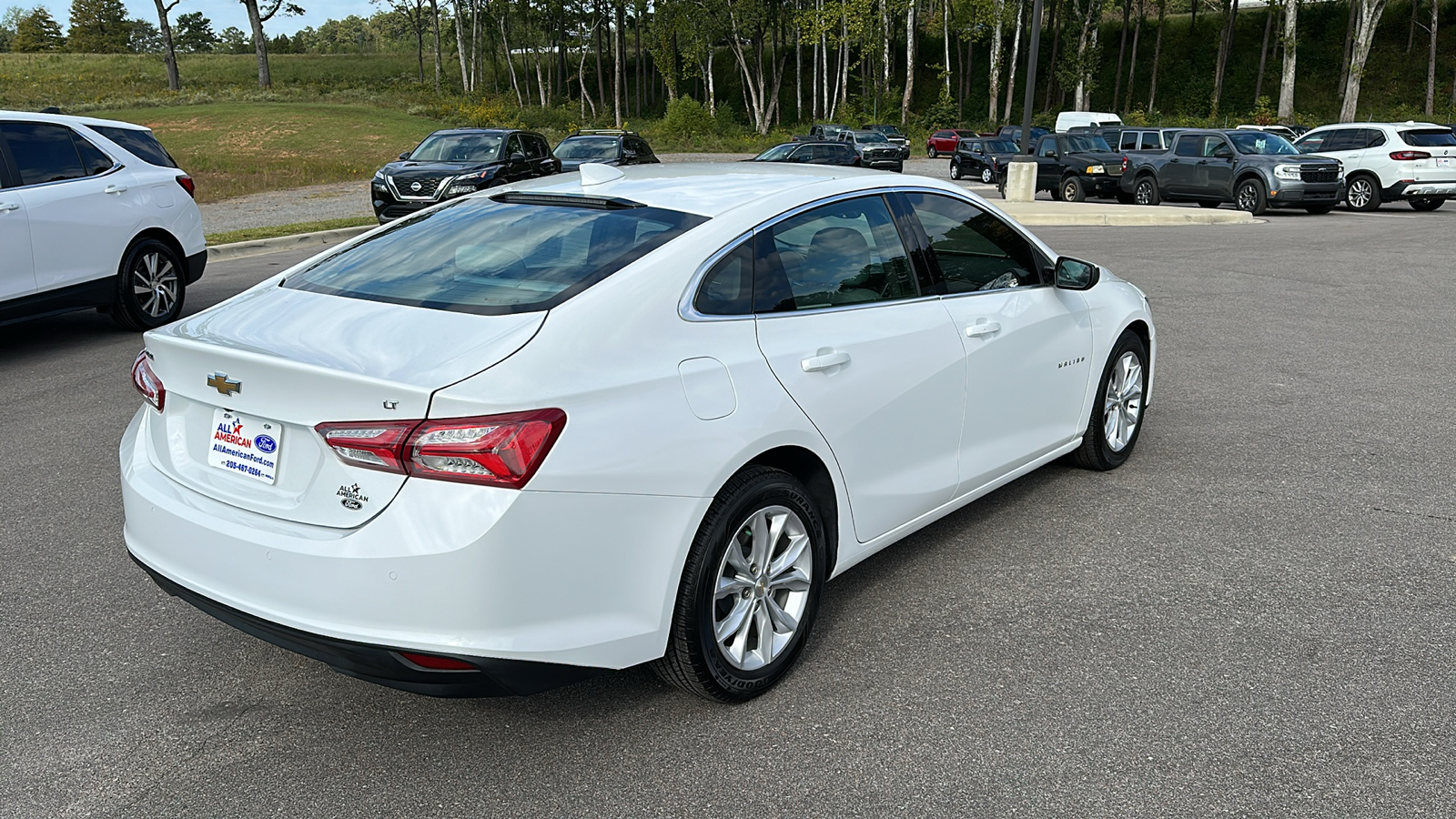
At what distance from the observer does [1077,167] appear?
26.3 metres

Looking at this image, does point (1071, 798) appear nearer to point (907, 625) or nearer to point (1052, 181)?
point (907, 625)

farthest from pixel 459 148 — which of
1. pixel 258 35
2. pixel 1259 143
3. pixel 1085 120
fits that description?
pixel 258 35

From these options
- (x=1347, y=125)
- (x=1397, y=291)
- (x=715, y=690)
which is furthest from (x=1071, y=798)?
(x=1347, y=125)

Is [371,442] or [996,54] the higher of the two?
[996,54]

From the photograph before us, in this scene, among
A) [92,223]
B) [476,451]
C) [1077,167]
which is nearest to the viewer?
[476,451]

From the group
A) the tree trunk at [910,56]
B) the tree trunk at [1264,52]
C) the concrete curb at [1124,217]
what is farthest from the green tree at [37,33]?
the concrete curb at [1124,217]

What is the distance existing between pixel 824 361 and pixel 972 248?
1331 millimetres

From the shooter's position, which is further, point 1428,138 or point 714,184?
point 1428,138

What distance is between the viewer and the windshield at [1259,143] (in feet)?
75.9

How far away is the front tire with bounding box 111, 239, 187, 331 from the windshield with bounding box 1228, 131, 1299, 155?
21.0 metres

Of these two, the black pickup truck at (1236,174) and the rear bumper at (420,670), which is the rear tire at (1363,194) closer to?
the black pickup truck at (1236,174)

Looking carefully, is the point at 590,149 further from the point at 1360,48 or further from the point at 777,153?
the point at 1360,48

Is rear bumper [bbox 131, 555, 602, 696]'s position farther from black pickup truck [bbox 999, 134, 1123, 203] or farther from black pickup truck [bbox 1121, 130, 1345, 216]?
black pickup truck [bbox 999, 134, 1123, 203]

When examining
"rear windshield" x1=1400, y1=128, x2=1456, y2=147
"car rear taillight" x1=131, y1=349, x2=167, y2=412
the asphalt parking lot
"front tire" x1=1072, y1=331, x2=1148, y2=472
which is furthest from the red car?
"car rear taillight" x1=131, y1=349, x2=167, y2=412
